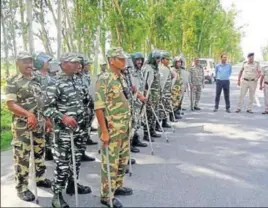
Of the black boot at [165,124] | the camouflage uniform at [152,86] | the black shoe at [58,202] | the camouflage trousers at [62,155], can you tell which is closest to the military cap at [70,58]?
the camouflage trousers at [62,155]

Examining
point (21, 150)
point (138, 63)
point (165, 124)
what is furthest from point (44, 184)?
point (165, 124)

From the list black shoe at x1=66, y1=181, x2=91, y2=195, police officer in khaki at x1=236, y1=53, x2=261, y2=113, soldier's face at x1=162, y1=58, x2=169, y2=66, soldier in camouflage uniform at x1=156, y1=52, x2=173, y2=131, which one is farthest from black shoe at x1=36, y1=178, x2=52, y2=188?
police officer in khaki at x1=236, y1=53, x2=261, y2=113

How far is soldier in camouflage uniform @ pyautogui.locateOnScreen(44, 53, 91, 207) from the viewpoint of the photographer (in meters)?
4.02

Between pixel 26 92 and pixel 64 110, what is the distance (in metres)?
0.49

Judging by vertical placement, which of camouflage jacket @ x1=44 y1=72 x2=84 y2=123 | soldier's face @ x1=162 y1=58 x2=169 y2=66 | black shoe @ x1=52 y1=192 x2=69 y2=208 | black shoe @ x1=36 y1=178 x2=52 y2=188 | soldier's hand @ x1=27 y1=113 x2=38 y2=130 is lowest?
black shoe @ x1=36 y1=178 x2=52 y2=188

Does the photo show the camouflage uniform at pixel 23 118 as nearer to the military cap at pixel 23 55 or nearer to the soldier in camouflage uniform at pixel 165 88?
the military cap at pixel 23 55

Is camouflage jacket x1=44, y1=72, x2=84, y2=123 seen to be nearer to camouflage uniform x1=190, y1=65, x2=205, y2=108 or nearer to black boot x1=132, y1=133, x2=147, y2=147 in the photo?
black boot x1=132, y1=133, x2=147, y2=147

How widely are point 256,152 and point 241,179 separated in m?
1.75

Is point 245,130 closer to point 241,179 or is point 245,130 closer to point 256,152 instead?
point 256,152

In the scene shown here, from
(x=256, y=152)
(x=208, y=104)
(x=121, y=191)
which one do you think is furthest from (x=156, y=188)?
(x=208, y=104)

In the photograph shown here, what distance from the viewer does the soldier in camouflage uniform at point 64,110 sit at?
402 cm

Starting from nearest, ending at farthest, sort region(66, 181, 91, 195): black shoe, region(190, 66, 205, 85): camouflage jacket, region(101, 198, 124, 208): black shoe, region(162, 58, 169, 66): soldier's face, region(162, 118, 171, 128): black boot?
region(101, 198, 124, 208): black shoe < region(66, 181, 91, 195): black shoe < region(162, 58, 169, 66): soldier's face < region(162, 118, 171, 128): black boot < region(190, 66, 205, 85): camouflage jacket

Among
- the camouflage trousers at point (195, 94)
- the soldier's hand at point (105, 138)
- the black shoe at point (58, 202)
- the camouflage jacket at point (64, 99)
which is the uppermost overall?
the camouflage jacket at point (64, 99)

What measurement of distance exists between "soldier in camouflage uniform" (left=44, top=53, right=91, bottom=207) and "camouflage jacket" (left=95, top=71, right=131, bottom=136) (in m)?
0.25
